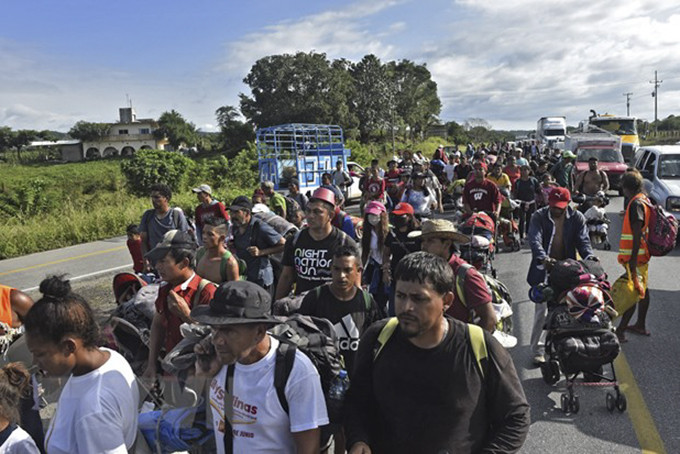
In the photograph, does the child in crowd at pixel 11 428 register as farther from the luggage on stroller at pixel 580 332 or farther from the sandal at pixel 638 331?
the sandal at pixel 638 331

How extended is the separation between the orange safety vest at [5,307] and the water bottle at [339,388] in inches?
96.0

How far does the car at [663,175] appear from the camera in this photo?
10609 mm

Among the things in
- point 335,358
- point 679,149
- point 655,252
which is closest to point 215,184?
point 679,149

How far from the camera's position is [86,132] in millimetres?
91938

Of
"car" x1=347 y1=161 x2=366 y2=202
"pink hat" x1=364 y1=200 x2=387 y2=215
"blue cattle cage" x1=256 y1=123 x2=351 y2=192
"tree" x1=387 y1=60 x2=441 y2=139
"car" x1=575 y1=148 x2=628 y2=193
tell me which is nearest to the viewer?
"pink hat" x1=364 y1=200 x2=387 y2=215

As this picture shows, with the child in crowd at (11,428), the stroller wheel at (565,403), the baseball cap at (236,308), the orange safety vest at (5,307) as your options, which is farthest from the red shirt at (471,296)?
the orange safety vest at (5,307)

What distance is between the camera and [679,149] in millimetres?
12273

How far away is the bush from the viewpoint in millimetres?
23172

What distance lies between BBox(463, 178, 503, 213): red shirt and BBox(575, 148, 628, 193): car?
10.7 meters

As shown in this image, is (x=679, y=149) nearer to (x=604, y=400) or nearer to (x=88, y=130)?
(x=604, y=400)

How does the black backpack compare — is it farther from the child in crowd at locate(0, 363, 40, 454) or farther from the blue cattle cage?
the blue cattle cage

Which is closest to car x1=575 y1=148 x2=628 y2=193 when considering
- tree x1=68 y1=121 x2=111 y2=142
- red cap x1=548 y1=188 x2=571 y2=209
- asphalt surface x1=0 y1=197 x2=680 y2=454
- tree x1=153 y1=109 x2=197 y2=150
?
asphalt surface x1=0 y1=197 x2=680 y2=454

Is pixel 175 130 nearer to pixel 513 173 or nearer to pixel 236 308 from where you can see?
pixel 513 173

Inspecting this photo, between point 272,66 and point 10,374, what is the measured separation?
5080 cm
